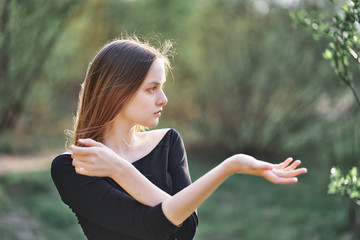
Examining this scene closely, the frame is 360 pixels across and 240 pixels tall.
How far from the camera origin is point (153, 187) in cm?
171

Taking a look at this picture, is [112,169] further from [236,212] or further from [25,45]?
[25,45]

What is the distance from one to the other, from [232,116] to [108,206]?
883 centimetres

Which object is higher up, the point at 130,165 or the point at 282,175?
the point at 130,165

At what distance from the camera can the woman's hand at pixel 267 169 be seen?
4.75 feet

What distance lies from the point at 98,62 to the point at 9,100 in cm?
683


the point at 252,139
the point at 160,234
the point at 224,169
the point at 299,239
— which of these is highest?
the point at 224,169

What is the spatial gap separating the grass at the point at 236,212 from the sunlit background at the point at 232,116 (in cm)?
2

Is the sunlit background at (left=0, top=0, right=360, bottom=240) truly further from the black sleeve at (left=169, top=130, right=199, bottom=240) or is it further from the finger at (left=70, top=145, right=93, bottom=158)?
the finger at (left=70, top=145, right=93, bottom=158)

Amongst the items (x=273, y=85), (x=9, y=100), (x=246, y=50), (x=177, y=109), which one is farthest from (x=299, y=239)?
(x=177, y=109)

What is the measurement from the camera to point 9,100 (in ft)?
27.1

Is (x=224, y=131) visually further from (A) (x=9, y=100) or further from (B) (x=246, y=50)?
(A) (x=9, y=100)

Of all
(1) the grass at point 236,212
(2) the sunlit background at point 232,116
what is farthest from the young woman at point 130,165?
(1) the grass at point 236,212

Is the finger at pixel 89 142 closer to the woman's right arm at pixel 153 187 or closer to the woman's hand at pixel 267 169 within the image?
the woman's right arm at pixel 153 187

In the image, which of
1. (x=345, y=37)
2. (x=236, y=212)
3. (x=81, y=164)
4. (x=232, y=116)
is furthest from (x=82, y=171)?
(x=232, y=116)
